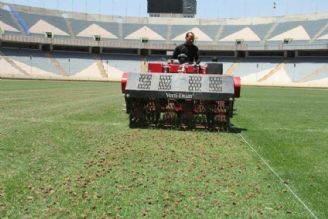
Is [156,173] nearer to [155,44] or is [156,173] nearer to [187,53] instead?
[187,53]

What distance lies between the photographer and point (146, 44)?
8844cm

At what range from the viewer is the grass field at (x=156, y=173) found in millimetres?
5168

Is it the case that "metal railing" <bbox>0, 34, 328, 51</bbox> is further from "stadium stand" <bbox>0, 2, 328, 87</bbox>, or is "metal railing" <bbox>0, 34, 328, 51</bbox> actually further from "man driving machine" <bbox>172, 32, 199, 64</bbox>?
"man driving machine" <bbox>172, 32, 199, 64</bbox>

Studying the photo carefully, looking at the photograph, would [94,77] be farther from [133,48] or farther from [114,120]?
[114,120]

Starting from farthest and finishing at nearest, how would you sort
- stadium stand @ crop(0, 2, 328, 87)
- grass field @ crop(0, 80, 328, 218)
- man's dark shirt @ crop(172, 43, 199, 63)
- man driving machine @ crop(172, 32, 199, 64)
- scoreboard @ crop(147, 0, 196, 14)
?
1. scoreboard @ crop(147, 0, 196, 14)
2. stadium stand @ crop(0, 2, 328, 87)
3. man's dark shirt @ crop(172, 43, 199, 63)
4. man driving machine @ crop(172, 32, 199, 64)
5. grass field @ crop(0, 80, 328, 218)

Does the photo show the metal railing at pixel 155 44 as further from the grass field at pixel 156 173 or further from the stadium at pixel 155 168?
the grass field at pixel 156 173

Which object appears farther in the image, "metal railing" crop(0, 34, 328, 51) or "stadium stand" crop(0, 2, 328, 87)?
"metal railing" crop(0, 34, 328, 51)

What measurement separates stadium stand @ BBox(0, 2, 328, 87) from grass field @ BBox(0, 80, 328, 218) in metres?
62.2

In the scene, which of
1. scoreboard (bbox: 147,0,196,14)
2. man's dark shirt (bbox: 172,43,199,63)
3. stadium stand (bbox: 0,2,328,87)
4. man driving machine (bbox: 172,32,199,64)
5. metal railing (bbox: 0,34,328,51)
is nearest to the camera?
man driving machine (bbox: 172,32,199,64)

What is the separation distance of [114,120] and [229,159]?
6.30 m

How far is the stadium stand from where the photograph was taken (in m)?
77.4

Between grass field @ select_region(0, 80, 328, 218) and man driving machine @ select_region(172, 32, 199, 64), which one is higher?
man driving machine @ select_region(172, 32, 199, 64)

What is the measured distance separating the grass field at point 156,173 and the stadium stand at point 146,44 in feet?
204

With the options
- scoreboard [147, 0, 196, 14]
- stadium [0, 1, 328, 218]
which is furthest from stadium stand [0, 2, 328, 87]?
stadium [0, 1, 328, 218]
